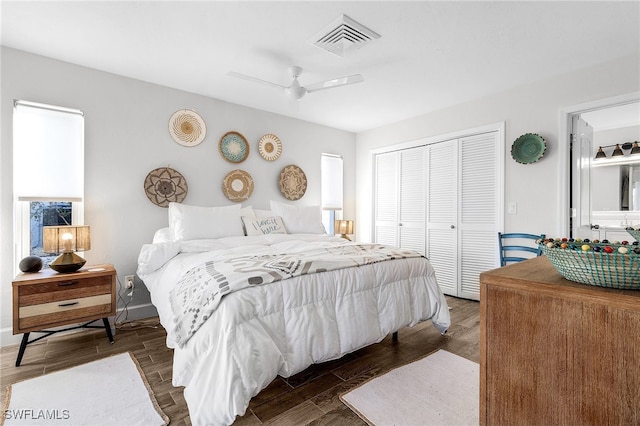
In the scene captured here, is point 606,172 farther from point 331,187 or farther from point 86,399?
point 86,399

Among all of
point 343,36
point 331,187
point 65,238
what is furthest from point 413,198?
point 65,238

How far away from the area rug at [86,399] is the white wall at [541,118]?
364 cm

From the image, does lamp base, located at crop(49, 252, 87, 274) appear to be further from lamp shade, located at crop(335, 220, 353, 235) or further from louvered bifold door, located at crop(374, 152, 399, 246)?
louvered bifold door, located at crop(374, 152, 399, 246)

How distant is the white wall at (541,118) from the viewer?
110 inches

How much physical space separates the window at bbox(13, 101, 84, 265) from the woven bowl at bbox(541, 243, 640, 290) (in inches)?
139

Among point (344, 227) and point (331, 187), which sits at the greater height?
point (331, 187)

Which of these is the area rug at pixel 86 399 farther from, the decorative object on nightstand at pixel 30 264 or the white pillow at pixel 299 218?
the white pillow at pixel 299 218

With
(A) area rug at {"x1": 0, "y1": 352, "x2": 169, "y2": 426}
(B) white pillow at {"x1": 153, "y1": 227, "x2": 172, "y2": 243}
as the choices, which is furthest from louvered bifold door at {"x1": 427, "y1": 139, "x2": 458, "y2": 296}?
(A) area rug at {"x1": 0, "y1": 352, "x2": 169, "y2": 426}

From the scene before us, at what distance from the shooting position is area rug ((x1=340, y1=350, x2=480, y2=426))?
164cm

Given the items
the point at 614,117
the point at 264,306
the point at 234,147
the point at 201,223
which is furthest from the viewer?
the point at 234,147

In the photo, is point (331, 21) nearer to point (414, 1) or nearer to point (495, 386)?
point (414, 1)

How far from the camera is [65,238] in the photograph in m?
2.42

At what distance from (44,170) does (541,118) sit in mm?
4788

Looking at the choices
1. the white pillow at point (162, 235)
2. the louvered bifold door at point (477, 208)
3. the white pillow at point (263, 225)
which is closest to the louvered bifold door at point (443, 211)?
the louvered bifold door at point (477, 208)
